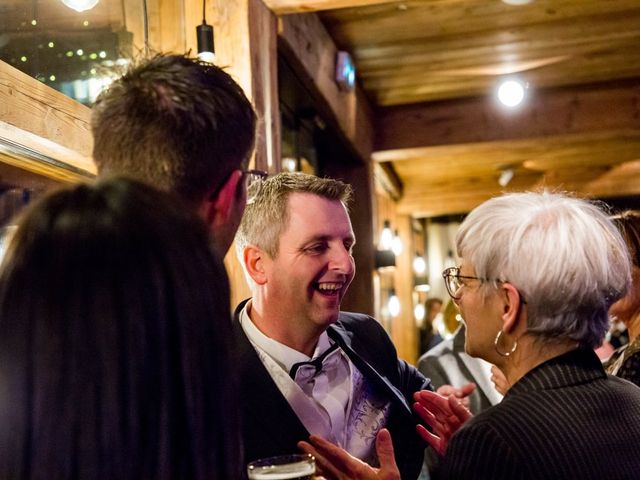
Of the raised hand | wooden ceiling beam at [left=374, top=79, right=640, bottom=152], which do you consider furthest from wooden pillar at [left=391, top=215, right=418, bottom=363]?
the raised hand

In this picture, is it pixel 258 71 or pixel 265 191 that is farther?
pixel 258 71

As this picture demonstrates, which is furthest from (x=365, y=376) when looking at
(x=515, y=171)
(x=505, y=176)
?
(x=515, y=171)

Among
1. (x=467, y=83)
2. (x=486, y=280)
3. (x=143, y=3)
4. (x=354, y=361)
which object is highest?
(x=467, y=83)

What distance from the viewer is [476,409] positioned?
3.21 m

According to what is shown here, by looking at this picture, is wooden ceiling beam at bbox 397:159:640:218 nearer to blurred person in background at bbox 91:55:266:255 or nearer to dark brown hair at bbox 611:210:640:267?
dark brown hair at bbox 611:210:640:267

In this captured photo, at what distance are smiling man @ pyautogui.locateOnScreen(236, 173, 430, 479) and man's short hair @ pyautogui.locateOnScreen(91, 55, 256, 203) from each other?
87cm

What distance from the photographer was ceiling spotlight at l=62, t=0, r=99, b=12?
2475mm

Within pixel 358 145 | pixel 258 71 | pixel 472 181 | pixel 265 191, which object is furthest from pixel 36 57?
pixel 472 181

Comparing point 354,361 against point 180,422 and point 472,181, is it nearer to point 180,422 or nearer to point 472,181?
point 180,422

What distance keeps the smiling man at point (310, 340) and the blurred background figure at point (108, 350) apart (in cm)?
105

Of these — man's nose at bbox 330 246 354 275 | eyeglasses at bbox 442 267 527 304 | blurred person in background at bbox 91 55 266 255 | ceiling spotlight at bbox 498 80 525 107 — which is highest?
ceiling spotlight at bbox 498 80 525 107

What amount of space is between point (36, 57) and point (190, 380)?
5.61 ft

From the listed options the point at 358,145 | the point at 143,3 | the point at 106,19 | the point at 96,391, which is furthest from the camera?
the point at 358,145

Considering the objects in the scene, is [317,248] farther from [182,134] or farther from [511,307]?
[182,134]
